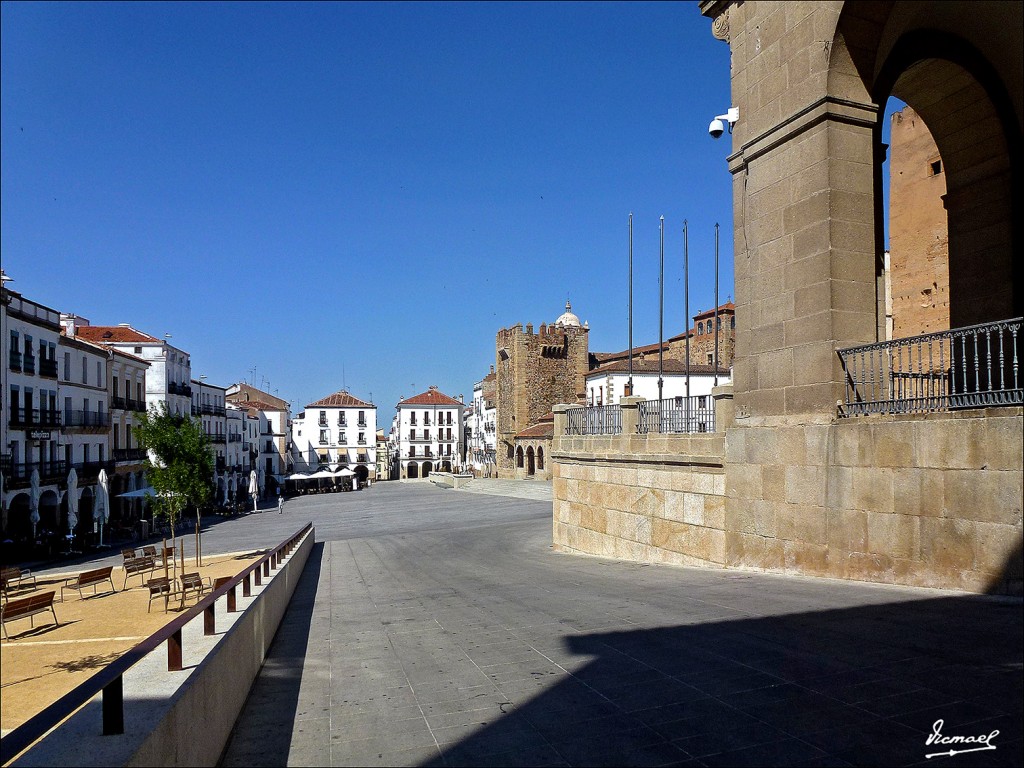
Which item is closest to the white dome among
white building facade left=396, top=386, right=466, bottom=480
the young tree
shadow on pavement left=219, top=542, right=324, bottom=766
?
white building facade left=396, top=386, right=466, bottom=480

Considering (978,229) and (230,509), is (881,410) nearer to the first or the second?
(978,229)

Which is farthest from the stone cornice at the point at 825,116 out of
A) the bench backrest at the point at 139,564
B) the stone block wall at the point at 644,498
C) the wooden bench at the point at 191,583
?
the bench backrest at the point at 139,564

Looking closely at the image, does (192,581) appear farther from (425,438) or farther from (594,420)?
(425,438)

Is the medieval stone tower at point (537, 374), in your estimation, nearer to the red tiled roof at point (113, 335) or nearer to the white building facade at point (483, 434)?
the white building facade at point (483, 434)

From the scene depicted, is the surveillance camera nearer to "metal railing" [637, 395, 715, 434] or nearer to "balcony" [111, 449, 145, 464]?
"metal railing" [637, 395, 715, 434]

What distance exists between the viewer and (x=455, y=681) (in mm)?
5141

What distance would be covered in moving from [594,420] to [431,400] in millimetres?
79215

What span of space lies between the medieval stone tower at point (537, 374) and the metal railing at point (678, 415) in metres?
51.1

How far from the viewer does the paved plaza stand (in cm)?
384

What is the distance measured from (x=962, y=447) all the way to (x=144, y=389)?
165ft

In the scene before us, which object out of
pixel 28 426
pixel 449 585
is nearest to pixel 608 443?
pixel 449 585

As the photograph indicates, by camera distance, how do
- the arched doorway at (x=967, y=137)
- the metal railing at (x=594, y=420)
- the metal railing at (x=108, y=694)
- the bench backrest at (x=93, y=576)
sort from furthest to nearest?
the bench backrest at (x=93, y=576) → the metal railing at (x=594, y=420) → the arched doorway at (x=967, y=137) → the metal railing at (x=108, y=694)

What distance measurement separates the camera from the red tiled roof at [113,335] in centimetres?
4731

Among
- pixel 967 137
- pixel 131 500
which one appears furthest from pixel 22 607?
pixel 131 500
